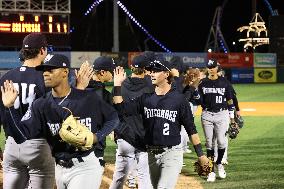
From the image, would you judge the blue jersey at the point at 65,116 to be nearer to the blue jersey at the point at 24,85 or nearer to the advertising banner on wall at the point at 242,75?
the blue jersey at the point at 24,85

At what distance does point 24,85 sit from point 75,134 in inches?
44.9

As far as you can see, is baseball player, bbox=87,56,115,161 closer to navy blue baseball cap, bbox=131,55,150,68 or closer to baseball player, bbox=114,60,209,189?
navy blue baseball cap, bbox=131,55,150,68

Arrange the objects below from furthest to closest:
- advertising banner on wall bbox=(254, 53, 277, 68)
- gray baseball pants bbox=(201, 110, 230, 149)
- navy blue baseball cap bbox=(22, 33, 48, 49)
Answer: advertising banner on wall bbox=(254, 53, 277, 68), gray baseball pants bbox=(201, 110, 230, 149), navy blue baseball cap bbox=(22, 33, 48, 49)

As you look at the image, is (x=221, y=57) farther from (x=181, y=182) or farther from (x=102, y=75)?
(x=102, y=75)

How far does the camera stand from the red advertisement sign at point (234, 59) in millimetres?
37188

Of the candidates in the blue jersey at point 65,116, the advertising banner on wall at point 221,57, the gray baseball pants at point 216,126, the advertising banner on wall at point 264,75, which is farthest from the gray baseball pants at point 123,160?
the advertising banner on wall at point 264,75

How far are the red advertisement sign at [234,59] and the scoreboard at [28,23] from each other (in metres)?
14.3

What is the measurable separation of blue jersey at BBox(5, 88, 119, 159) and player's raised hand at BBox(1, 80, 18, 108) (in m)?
0.26

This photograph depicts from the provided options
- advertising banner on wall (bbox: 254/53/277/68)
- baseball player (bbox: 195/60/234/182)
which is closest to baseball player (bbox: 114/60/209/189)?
baseball player (bbox: 195/60/234/182)

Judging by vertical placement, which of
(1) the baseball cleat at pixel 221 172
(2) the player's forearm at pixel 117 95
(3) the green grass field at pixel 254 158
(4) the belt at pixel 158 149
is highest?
(2) the player's forearm at pixel 117 95

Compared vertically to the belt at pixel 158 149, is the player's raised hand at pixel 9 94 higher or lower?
higher

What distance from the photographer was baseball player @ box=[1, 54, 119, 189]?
416 centimetres

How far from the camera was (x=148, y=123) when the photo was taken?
505 cm

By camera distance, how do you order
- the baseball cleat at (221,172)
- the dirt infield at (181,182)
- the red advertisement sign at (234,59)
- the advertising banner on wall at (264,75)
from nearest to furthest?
1. the dirt infield at (181,182)
2. the baseball cleat at (221,172)
3. the red advertisement sign at (234,59)
4. the advertising banner on wall at (264,75)
